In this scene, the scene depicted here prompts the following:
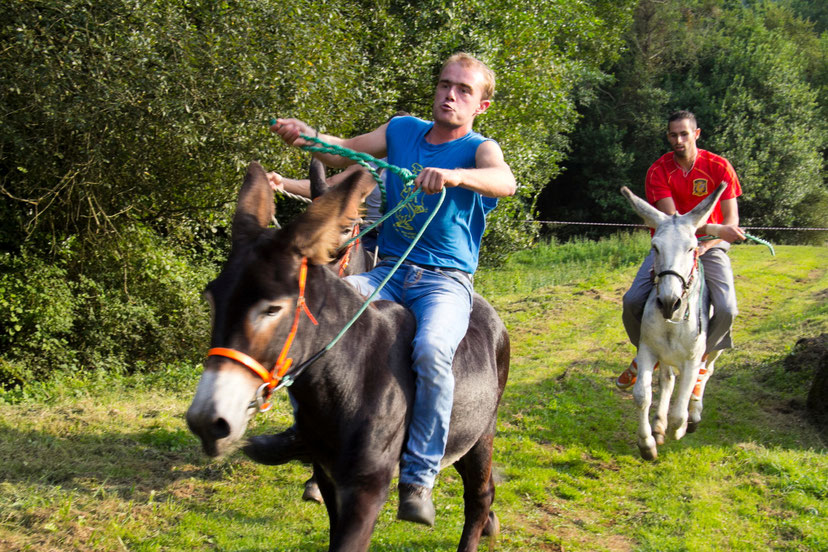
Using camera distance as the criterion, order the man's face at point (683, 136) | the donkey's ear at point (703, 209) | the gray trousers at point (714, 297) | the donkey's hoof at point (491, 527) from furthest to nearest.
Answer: the man's face at point (683, 136) → the gray trousers at point (714, 297) → the donkey's ear at point (703, 209) → the donkey's hoof at point (491, 527)

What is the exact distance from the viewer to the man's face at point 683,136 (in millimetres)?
7414

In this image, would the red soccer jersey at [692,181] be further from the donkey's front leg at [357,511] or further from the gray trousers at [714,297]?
the donkey's front leg at [357,511]

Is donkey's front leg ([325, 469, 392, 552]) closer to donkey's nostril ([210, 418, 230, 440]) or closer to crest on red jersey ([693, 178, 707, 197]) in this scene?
donkey's nostril ([210, 418, 230, 440])

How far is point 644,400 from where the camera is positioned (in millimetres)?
7016

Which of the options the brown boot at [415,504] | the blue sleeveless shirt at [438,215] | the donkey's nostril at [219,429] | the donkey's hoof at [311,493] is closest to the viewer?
the donkey's nostril at [219,429]

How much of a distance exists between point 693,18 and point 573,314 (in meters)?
31.7

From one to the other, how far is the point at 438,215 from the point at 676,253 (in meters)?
3.63

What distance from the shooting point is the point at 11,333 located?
29.7 ft

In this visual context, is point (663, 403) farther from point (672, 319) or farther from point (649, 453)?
point (672, 319)

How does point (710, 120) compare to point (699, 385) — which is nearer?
point (699, 385)

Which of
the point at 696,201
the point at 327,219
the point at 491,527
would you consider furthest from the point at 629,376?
the point at 327,219

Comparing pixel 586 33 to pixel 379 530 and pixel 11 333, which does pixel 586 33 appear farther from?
pixel 379 530

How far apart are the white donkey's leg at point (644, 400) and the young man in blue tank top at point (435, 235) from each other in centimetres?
→ 372

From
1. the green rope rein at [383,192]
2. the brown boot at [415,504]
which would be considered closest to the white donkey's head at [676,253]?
Result: the green rope rein at [383,192]
